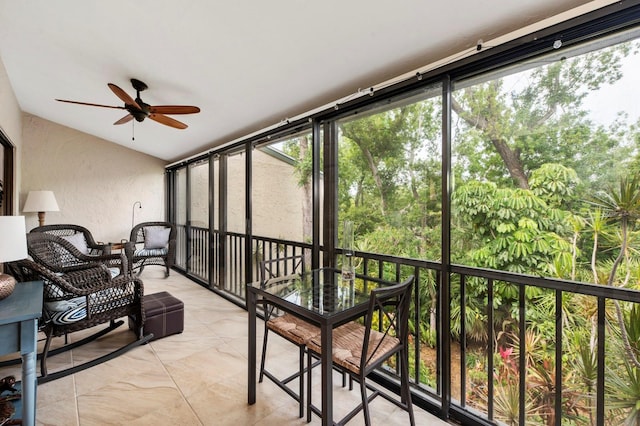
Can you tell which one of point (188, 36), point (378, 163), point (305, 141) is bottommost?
point (378, 163)

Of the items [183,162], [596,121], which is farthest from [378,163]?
[183,162]

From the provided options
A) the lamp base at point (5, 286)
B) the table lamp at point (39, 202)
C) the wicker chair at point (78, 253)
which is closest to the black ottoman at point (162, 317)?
the wicker chair at point (78, 253)

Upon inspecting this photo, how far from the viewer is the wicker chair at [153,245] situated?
4992 mm

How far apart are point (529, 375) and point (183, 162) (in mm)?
5409

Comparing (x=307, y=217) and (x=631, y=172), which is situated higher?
(x=631, y=172)

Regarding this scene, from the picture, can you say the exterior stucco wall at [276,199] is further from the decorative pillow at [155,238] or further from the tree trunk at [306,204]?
the decorative pillow at [155,238]

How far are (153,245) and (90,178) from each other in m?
1.81

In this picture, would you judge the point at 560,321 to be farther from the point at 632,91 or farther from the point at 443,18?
the point at 443,18

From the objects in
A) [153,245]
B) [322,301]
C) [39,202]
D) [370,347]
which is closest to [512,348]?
[370,347]

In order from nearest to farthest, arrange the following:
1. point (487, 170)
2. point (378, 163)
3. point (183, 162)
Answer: point (487, 170) < point (378, 163) < point (183, 162)

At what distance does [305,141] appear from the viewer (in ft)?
9.63

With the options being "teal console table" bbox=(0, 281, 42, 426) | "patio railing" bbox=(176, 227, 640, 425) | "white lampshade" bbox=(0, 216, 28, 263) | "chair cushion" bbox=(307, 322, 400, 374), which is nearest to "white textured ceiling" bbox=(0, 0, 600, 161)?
"patio railing" bbox=(176, 227, 640, 425)

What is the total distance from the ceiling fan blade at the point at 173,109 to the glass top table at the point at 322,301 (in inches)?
64.4

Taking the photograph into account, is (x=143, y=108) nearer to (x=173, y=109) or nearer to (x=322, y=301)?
(x=173, y=109)
